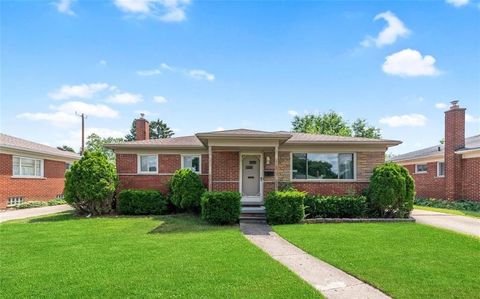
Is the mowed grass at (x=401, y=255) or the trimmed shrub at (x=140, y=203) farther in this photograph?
the trimmed shrub at (x=140, y=203)

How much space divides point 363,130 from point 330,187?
33801 millimetres

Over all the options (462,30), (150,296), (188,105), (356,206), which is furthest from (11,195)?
(462,30)

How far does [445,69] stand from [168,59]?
12.1 meters

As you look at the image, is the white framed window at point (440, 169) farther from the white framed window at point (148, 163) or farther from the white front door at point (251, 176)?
the white framed window at point (148, 163)

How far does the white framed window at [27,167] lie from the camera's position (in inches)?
656

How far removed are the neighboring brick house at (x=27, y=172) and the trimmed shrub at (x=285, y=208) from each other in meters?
13.6

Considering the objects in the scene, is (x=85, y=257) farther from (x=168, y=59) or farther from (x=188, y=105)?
(x=188, y=105)

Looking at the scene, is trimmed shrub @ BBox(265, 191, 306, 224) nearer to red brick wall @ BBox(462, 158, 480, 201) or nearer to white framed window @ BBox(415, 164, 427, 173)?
red brick wall @ BBox(462, 158, 480, 201)

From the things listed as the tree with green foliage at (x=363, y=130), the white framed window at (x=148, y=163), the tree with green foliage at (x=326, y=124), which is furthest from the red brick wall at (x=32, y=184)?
the tree with green foliage at (x=363, y=130)

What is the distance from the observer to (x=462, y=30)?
37.7ft

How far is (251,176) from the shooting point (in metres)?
13.7

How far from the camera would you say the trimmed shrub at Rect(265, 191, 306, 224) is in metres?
10.7

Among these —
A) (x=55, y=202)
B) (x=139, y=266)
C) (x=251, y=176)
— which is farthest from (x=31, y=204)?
(x=139, y=266)

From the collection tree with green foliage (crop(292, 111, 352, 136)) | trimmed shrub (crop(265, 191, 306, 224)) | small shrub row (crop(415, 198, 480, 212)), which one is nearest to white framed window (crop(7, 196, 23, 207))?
trimmed shrub (crop(265, 191, 306, 224))
